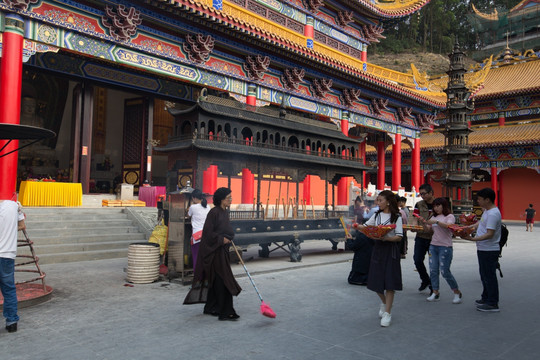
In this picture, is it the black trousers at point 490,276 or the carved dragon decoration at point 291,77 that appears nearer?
the black trousers at point 490,276

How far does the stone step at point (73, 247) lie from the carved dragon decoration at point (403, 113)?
1700 cm

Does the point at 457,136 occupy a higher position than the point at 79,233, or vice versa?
the point at 457,136

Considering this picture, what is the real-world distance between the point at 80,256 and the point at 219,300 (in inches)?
212

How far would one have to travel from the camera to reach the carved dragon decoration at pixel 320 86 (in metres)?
17.3

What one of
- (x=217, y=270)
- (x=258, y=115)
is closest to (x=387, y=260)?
(x=217, y=270)

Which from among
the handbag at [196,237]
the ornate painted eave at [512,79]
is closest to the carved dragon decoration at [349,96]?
the handbag at [196,237]

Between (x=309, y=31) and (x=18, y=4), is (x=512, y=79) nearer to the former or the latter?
(x=309, y=31)

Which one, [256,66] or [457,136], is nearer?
[256,66]

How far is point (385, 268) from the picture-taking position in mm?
4855

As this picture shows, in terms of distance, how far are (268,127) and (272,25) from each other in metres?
9.16

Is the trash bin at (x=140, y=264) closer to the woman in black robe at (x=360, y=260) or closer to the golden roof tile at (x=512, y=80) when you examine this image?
the woman in black robe at (x=360, y=260)

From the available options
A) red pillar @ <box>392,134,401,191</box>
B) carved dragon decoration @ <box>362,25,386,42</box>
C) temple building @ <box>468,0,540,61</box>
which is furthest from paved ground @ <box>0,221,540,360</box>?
temple building @ <box>468,0,540,61</box>

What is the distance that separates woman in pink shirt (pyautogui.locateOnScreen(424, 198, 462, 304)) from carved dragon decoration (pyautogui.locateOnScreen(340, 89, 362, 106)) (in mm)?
13143

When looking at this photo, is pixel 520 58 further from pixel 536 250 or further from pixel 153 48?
pixel 153 48
